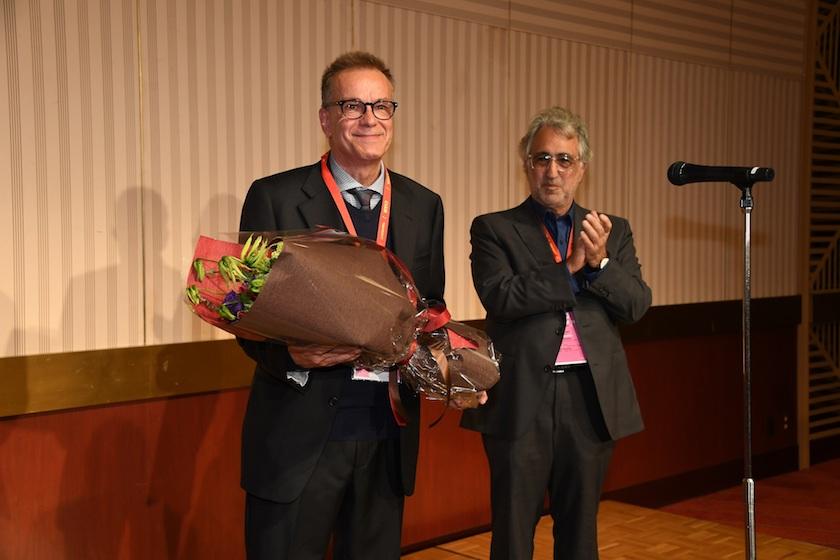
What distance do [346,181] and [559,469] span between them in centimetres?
118

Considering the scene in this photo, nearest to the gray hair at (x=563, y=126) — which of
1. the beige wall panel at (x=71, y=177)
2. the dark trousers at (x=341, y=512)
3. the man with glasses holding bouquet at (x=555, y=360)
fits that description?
the man with glasses holding bouquet at (x=555, y=360)

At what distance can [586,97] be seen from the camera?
208 inches

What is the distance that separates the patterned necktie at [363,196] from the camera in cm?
239

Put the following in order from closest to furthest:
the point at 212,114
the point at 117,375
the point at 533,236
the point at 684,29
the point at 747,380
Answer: the point at 747,380 → the point at 533,236 → the point at 117,375 → the point at 212,114 → the point at 684,29

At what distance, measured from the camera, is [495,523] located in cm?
304

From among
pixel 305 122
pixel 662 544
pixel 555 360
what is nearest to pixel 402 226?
pixel 555 360

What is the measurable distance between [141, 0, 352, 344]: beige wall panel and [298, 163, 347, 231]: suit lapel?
146 centimetres

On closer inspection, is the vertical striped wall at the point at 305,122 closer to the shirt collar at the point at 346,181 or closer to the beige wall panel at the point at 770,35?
the beige wall panel at the point at 770,35

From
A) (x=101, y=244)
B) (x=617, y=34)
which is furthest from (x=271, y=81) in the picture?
(x=617, y=34)

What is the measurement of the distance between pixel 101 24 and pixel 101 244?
0.76m

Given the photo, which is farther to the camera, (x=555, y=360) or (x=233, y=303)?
(x=555, y=360)

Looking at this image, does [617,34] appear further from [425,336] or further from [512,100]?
[425,336]

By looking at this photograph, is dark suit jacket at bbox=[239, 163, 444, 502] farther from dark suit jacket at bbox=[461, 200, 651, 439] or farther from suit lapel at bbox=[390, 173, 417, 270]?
dark suit jacket at bbox=[461, 200, 651, 439]

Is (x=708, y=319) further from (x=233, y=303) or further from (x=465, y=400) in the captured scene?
(x=233, y=303)
